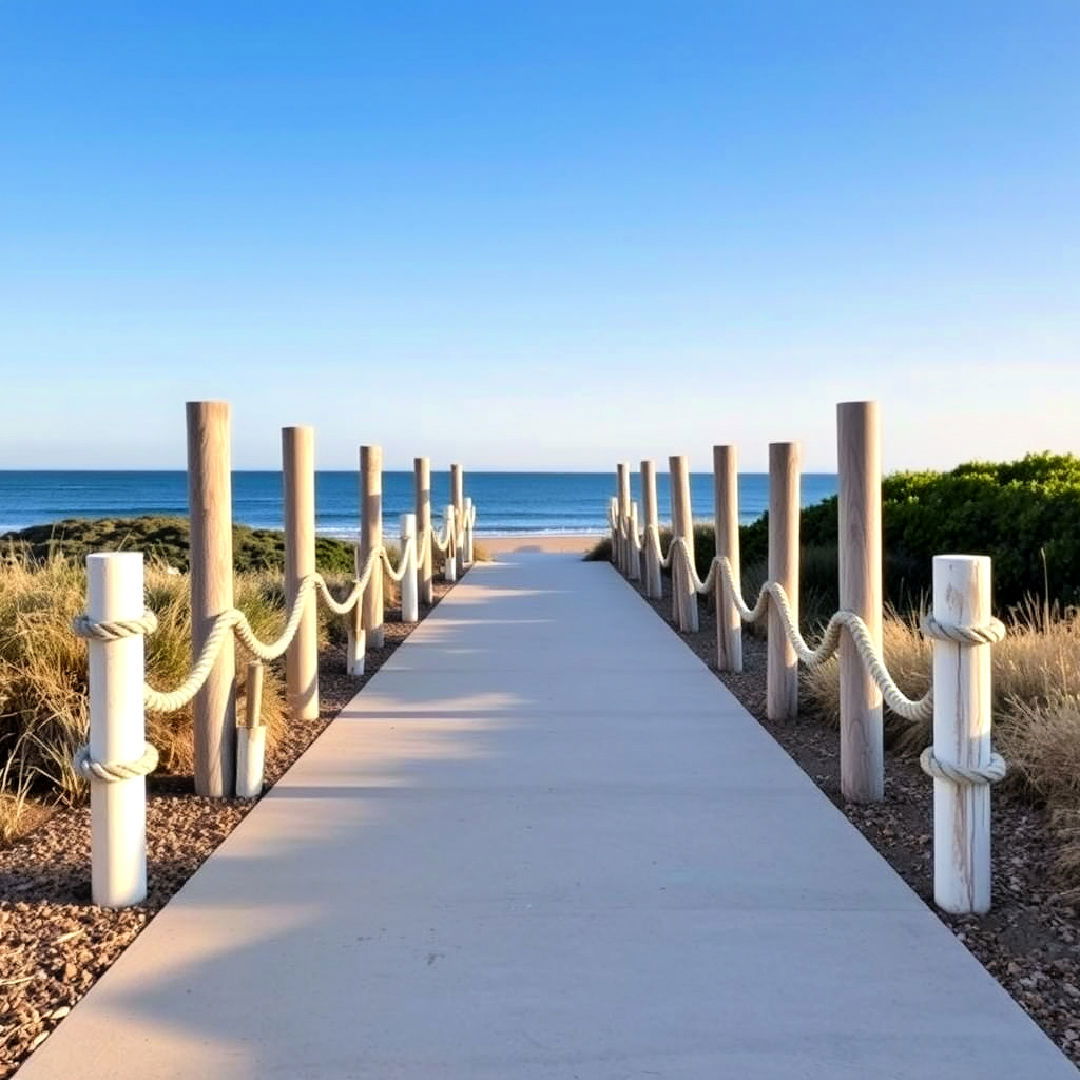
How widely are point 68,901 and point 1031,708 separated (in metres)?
4.89

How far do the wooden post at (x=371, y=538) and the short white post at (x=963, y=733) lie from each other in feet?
19.5

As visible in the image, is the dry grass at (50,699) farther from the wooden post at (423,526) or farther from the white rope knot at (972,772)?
the wooden post at (423,526)

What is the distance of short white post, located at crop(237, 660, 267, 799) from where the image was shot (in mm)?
5316

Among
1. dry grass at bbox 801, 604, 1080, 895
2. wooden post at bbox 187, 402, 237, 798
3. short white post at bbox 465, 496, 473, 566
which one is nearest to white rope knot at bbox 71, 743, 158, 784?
wooden post at bbox 187, 402, 237, 798

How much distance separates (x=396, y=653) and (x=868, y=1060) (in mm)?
6912

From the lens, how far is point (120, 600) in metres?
3.96

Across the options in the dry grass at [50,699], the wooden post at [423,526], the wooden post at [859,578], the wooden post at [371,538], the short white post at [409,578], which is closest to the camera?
the wooden post at [859,578]

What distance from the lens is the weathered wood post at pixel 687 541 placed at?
10.8 metres

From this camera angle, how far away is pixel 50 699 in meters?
5.77

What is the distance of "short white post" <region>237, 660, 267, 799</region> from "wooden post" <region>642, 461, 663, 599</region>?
28.1ft

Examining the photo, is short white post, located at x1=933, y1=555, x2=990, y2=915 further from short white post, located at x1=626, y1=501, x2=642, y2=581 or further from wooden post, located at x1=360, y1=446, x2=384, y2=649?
short white post, located at x1=626, y1=501, x2=642, y2=581

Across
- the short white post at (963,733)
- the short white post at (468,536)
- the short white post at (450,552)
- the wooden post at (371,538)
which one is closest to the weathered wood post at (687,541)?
the wooden post at (371,538)

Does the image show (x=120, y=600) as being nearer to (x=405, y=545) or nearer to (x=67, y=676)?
(x=67, y=676)

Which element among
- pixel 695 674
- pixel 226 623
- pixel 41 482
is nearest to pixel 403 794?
pixel 226 623
